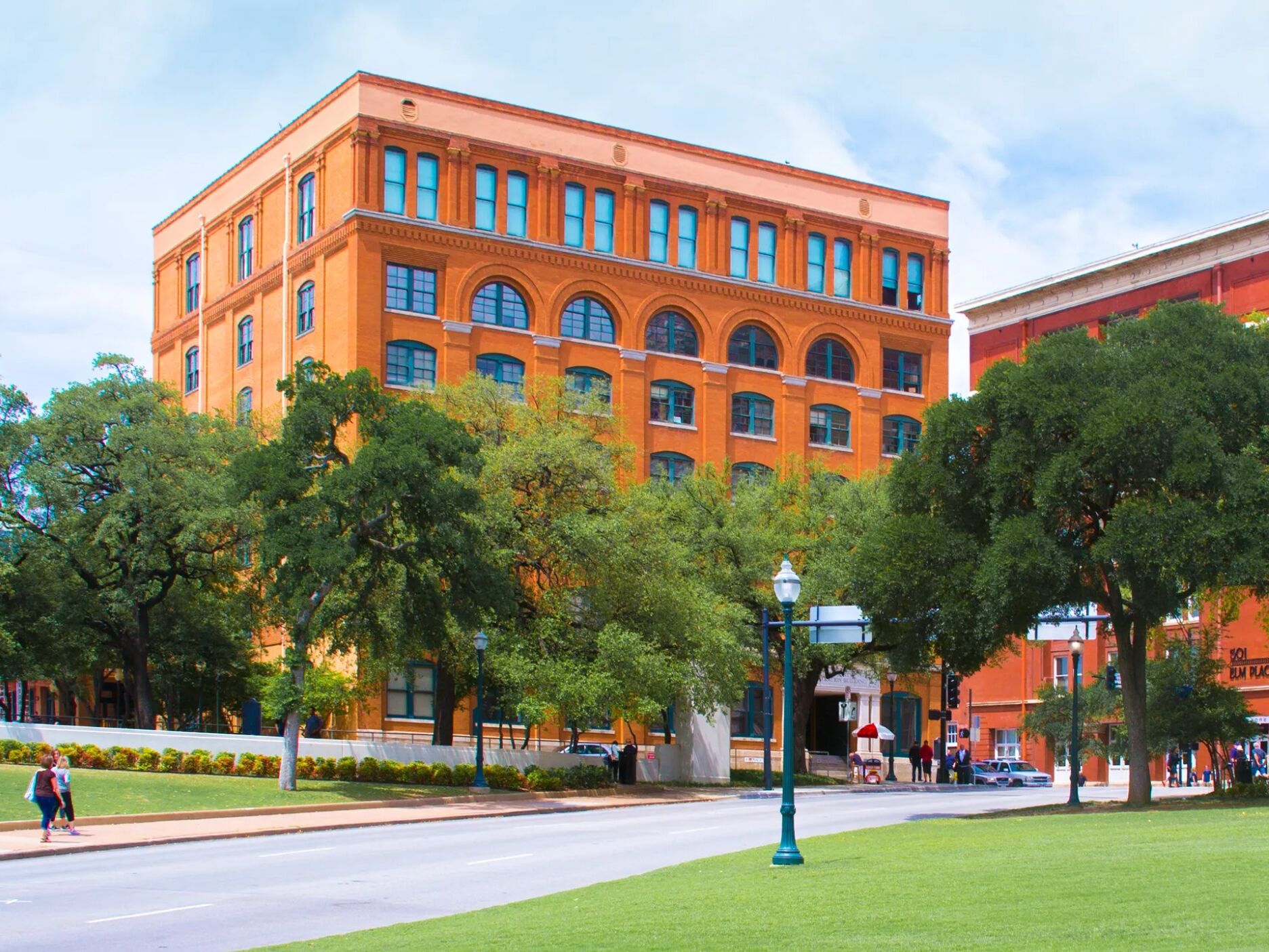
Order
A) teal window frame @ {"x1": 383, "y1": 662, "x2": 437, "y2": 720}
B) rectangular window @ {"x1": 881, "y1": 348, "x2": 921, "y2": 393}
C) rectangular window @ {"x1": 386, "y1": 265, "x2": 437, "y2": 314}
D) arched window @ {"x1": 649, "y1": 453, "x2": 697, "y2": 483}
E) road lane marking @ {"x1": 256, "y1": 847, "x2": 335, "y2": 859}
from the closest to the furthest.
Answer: road lane marking @ {"x1": 256, "y1": 847, "x2": 335, "y2": 859} → teal window frame @ {"x1": 383, "y1": 662, "x2": 437, "y2": 720} → rectangular window @ {"x1": 386, "y1": 265, "x2": 437, "y2": 314} → arched window @ {"x1": 649, "y1": 453, "x2": 697, "y2": 483} → rectangular window @ {"x1": 881, "y1": 348, "x2": 921, "y2": 393}

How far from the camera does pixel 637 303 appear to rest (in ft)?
223

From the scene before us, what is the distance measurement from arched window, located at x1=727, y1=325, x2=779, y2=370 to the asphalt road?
116 ft

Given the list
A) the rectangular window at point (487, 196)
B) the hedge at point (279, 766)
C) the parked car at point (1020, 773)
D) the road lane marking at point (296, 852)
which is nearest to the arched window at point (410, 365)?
the rectangular window at point (487, 196)

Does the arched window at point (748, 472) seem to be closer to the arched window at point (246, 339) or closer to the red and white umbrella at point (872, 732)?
the red and white umbrella at point (872, 732)

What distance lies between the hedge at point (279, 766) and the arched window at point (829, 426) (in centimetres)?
2975

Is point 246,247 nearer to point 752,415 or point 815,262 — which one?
point 752,415

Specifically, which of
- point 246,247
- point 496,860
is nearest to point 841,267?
point 246,247

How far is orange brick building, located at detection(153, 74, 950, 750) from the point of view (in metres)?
62.5

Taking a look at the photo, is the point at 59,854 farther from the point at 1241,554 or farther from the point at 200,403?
the point at 200,403

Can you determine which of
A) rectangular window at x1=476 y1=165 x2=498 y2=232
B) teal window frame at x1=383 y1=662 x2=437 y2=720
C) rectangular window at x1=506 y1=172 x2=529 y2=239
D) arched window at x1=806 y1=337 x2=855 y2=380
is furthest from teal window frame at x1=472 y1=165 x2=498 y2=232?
teal window frame at x1=383 y1=662 x2=437 y2=720

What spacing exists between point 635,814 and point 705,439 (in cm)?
3239

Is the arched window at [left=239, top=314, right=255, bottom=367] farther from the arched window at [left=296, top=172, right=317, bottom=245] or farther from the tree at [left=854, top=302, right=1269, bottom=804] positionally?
the tree at [left=854, top=302, right=1269, bottom=804]

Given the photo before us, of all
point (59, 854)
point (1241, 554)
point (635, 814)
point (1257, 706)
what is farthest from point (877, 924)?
point (1257, 706)

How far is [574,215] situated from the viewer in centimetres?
6694
